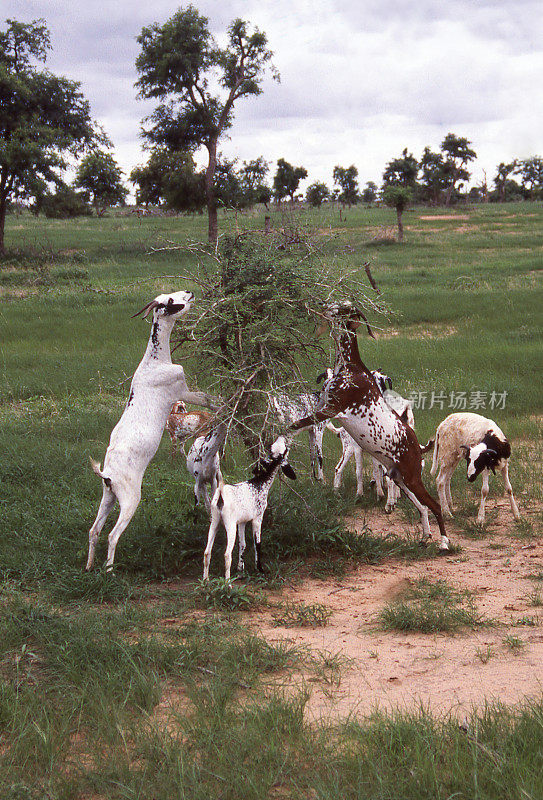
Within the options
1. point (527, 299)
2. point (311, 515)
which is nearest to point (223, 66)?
point (527, 299)

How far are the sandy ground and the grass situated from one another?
0.09m

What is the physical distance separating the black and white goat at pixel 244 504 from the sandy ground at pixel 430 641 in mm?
574

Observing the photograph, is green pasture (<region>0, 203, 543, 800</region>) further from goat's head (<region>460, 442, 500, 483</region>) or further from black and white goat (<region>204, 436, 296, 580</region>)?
goat's head (<region>460, 442, 500, 483</region>)

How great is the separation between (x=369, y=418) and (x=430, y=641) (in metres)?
2.48

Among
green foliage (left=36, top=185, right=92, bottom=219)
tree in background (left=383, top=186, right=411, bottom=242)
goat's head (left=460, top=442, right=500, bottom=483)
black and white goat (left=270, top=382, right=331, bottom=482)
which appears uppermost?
tree in background (left=383, top=186, right=411, bottom=242)

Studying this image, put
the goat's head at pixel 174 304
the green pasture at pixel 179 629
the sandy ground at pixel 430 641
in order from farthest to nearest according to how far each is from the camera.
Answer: the goat's head at pixel 174 304
the sandy ground at pixel 430 641
the green pasture at pixel 179 629

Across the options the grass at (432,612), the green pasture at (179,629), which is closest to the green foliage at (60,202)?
the green pasture at (179,629)

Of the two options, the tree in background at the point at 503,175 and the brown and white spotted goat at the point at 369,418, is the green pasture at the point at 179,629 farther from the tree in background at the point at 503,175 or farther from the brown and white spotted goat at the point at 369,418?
the tree in background at the point at 503,175

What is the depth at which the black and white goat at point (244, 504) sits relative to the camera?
20.9 ft

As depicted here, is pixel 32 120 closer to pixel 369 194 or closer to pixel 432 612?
pixel 432 612

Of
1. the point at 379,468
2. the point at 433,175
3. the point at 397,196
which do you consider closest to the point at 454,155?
the point at 433,175

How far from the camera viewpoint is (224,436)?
7.29 m

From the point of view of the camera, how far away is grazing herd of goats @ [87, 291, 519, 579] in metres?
6.61

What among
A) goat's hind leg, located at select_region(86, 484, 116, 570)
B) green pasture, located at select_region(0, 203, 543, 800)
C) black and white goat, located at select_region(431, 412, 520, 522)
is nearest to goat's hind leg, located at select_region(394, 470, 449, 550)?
green pasture, located at select_region(0, 203, 543, 800)
